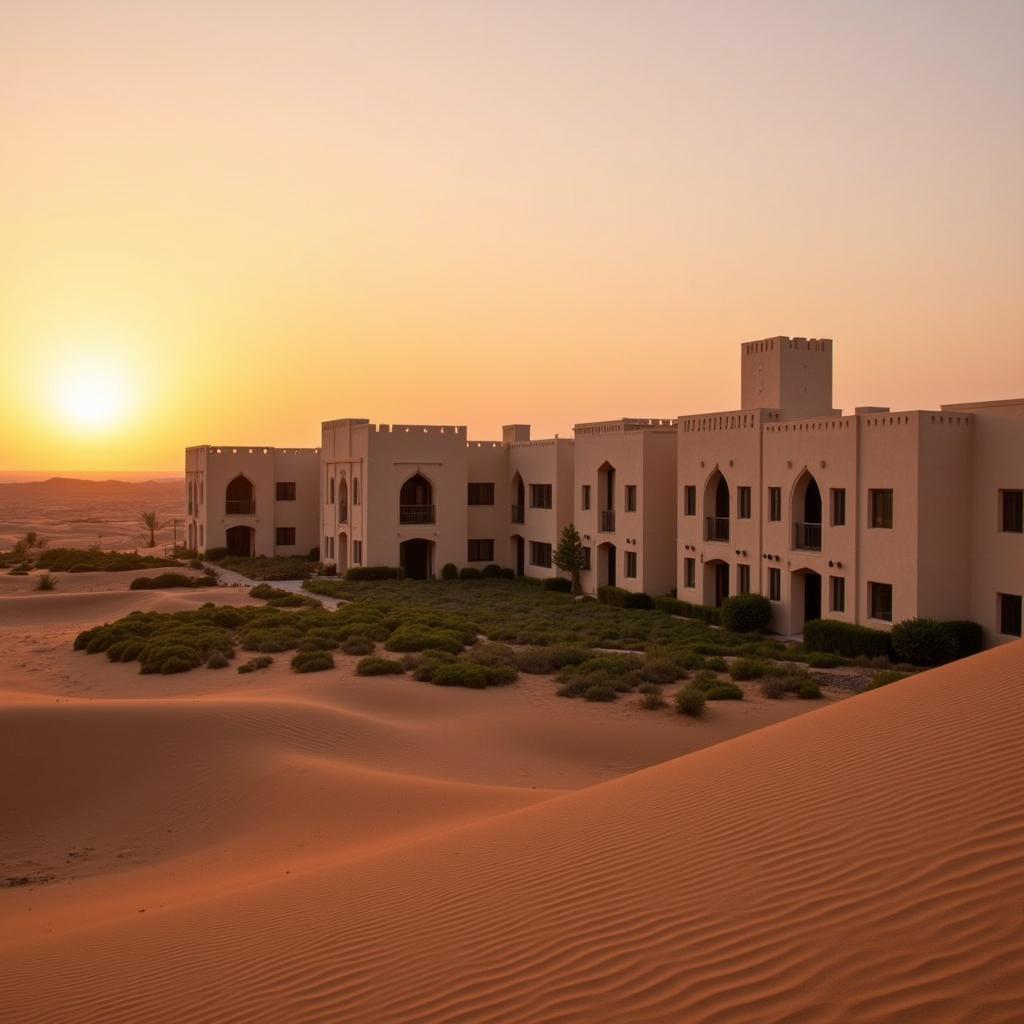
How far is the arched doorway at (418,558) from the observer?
49.8 metres

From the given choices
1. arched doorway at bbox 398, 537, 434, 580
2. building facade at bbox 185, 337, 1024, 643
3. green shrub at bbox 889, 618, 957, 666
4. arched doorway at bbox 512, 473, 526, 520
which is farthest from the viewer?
arched doorway at bbox 512, 473, 526, 520

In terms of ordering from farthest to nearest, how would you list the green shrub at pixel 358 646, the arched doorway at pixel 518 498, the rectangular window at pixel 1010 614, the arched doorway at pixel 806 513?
the arched doorway at pixel 518 498 → the arched doorway at pixel 806 513 → the green shrub at pixel 358 646 → the rectangular window at pixel 1010 614

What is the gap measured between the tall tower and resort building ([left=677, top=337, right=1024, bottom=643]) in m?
3.49

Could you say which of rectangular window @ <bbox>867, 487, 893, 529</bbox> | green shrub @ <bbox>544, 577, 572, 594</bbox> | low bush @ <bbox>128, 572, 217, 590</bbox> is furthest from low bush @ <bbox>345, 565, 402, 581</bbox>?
rectangular window @ <bbox>867, 487, 893, 529</bbox>

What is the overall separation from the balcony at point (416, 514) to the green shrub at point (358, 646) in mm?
21169

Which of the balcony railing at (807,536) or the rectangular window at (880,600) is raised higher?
the balcony railing at (807,536)

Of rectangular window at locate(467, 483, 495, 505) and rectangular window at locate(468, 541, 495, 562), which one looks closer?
rectangular window at locate(468, 541, 495, 562)

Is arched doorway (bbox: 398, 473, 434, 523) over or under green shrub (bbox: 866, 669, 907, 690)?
over

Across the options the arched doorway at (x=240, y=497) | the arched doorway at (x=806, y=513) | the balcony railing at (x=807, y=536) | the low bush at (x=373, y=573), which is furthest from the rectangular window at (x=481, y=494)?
the balcony railing at (x=807, y=536)

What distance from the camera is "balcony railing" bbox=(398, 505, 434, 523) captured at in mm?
48906

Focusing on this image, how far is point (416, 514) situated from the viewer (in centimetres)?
4912

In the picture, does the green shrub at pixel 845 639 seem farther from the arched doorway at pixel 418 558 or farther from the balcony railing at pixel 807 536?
the arched doorway at pixel 418 558

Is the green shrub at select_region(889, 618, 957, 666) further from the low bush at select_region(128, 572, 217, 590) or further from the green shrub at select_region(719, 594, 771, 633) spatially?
the low bush at select_region(128, 572, 217, 590)

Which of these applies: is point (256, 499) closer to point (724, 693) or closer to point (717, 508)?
→ point (717, 508)
